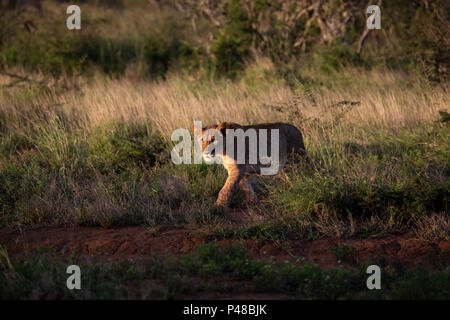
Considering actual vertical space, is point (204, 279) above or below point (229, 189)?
below

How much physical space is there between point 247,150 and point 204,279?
7.36ft

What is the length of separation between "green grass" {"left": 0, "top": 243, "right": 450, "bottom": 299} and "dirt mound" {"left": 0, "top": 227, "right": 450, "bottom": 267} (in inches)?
13.0

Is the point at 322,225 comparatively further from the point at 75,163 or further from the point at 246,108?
the point at 246,108

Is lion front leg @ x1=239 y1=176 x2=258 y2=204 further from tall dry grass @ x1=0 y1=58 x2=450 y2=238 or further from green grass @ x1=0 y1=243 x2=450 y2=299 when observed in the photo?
green grass @ x1=0 y1=243 x2=450 y2=299

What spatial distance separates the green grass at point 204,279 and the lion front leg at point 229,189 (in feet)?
4.46

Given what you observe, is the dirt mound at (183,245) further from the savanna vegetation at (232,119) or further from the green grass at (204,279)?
the green grass at (204,279)

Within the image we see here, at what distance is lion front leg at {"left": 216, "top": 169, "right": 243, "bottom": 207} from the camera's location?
6117 millimetres

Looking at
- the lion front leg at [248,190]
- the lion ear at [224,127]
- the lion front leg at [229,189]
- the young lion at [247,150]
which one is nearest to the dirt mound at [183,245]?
the lion front leg at [229,189]

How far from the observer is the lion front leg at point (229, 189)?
6.12 m

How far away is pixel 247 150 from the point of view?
250 inches

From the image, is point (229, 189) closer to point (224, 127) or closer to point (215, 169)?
point (224, 127)

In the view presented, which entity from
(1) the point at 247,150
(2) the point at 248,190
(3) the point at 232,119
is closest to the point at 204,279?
(2) the point at 248,190

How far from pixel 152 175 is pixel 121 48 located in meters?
8.35
